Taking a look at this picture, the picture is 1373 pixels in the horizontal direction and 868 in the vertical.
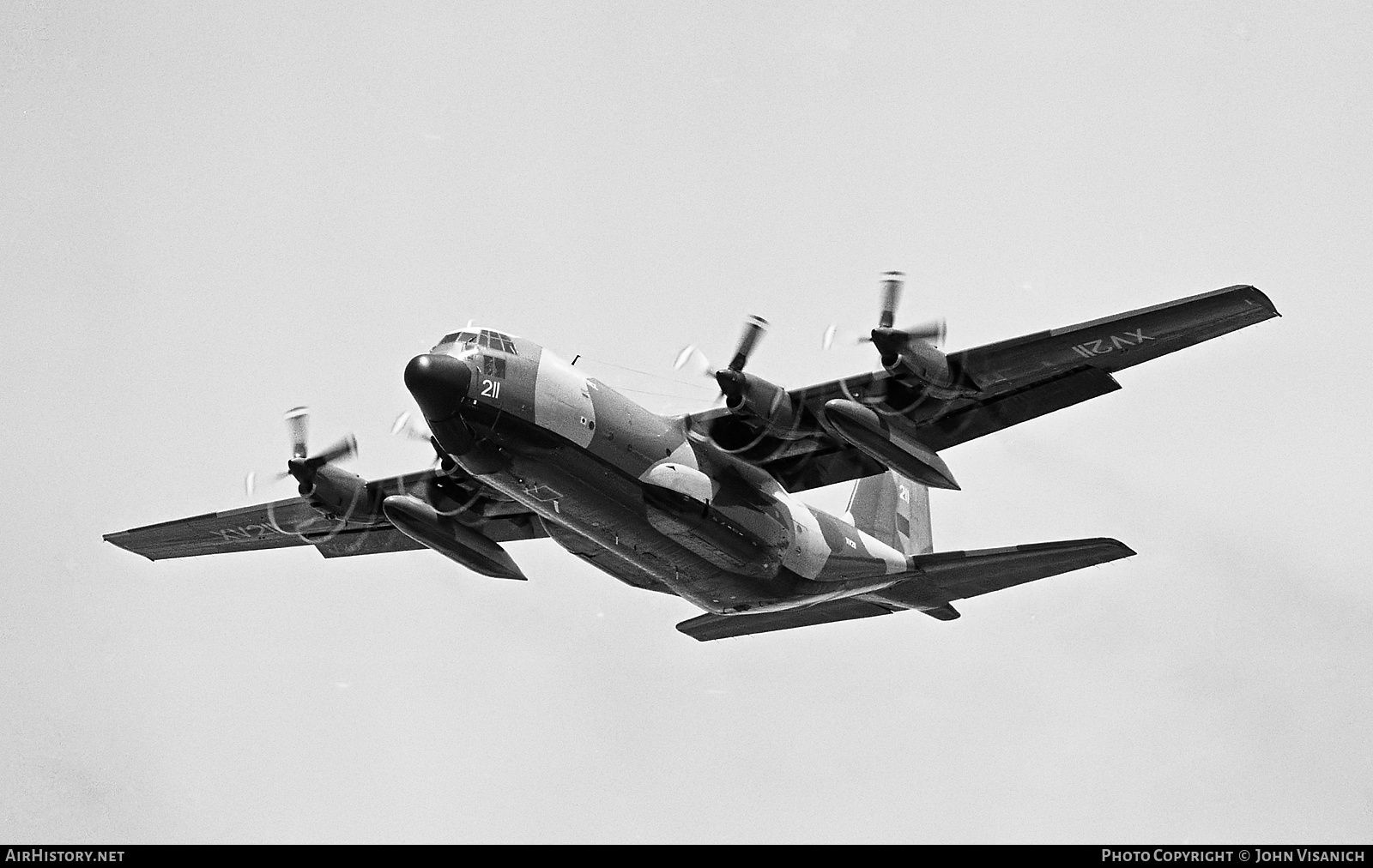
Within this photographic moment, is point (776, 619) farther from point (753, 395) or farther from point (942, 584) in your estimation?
point (753, 395)

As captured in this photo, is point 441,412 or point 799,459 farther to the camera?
point 799,459

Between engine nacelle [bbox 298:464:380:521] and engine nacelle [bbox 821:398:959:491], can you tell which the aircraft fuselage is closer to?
engine nacelle [bbox 821:398:959:491]

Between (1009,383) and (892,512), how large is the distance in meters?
7.44

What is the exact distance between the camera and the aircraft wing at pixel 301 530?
92.4ft

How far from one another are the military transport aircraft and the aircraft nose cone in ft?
0.08

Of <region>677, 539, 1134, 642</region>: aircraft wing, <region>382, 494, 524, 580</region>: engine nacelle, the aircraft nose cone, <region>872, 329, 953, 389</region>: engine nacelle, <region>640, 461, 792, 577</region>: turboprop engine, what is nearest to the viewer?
the aircraft nose cone

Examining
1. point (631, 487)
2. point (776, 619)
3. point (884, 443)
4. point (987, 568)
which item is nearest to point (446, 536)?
point (631, 487)

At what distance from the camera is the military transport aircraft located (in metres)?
22.4

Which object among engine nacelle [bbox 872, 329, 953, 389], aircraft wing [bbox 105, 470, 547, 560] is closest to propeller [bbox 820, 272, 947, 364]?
engine nacelle [bbox 872, 329, 953, 389]

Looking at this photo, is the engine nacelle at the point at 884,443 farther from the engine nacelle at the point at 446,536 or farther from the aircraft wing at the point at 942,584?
the engine nacelle at the point at 446,536
